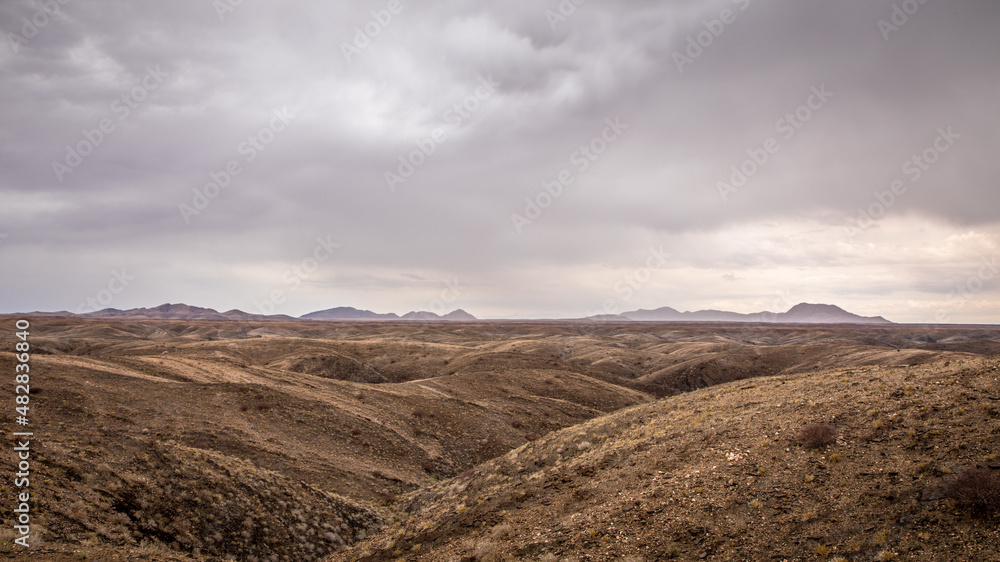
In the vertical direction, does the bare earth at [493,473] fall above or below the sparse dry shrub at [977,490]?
below

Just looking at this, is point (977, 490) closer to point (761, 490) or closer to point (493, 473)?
point (761, 490)

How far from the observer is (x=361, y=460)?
26500 mm

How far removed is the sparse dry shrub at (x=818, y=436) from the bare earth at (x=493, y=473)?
0.72 ft

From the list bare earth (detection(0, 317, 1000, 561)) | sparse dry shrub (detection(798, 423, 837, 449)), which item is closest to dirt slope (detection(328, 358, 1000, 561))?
bare earth (detection(0, 317, 1000, 561))

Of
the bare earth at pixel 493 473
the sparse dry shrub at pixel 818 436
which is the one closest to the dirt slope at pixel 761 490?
the bare earth at pixel 493 473

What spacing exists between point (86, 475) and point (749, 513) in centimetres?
2064

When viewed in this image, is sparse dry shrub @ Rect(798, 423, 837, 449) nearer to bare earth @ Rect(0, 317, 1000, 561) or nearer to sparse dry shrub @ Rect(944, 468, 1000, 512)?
bare earth @ Rect(0, 317, 1000, 561)

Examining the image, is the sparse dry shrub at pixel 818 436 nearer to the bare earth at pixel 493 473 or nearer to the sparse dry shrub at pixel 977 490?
the bare earth at pixel 493 473

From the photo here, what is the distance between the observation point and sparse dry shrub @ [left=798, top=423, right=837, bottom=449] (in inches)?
558

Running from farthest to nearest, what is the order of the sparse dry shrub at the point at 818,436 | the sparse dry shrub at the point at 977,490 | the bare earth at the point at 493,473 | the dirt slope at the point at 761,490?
1. the sparse dry shrub at the point at 818,436
2. the bare earth at the point at 493,473
3. the dirt slope at the point at 761,490
4. the sparse dry shrub at the point at 977,490

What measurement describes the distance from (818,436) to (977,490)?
4.48m

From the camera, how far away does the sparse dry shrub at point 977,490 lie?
378 inches

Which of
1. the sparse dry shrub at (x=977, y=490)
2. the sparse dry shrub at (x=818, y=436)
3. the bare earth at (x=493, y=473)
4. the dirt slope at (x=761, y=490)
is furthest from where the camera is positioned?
the sparse dry shrub at (x=818, y=436)

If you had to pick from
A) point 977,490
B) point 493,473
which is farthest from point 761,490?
point 493,473
